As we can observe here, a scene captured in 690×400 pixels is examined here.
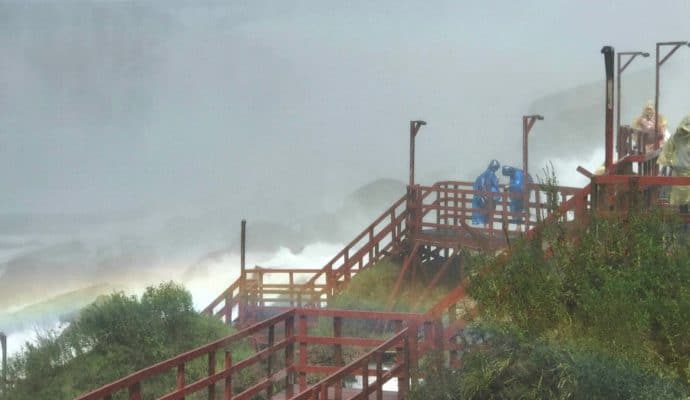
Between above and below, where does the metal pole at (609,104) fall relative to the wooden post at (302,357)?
above

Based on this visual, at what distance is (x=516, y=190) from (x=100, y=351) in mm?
10310

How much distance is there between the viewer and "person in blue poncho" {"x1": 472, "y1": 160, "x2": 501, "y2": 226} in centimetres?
2411

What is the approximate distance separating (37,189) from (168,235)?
796cm

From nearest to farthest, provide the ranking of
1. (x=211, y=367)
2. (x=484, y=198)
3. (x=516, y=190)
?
(x=211, y=367) < (x=484, y=198) < (x=516, y=190)

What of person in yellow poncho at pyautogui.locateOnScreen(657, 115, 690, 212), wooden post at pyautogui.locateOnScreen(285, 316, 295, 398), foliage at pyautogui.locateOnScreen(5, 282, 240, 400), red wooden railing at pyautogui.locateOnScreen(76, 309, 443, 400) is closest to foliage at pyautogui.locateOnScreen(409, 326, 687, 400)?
red wooden railing at pyautogui.locateOnScreen(76, 309, 443, 400)

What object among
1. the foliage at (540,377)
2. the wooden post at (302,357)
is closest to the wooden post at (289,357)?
the wooden post at (302,357)

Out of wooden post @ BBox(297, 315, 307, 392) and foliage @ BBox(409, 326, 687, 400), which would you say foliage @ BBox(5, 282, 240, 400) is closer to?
wooden post @ BBox(297, 315, 307, 392)

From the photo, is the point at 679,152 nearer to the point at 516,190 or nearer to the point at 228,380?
the point at 228,380

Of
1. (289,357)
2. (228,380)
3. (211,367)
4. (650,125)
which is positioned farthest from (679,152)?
(650,125)

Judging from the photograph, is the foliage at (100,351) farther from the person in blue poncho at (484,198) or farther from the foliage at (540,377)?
the foliage at (540,377)

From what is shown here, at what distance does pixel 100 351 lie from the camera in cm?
1905

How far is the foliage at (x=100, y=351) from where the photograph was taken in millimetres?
18688

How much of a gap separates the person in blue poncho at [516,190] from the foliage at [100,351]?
7386 mm

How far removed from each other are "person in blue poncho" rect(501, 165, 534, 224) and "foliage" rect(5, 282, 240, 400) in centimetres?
739
